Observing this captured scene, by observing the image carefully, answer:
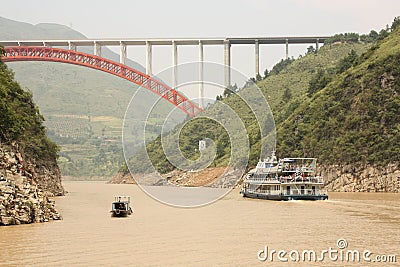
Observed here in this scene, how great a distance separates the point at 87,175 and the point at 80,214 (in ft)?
446

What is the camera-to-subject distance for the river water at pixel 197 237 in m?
28.3

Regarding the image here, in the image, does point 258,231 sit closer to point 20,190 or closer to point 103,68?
point 20,190

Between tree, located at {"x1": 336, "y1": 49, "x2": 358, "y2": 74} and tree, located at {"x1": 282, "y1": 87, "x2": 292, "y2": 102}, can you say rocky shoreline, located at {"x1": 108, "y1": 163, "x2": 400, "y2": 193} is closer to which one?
tree, located at {"x1": 336, "y1": 49, "x2": 358, "y2": 74}

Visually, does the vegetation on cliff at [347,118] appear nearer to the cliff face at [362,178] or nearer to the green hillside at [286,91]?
the green hillside at [286,91]

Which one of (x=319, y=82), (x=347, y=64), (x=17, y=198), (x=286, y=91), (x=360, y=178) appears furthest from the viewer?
(x=286, y=91)

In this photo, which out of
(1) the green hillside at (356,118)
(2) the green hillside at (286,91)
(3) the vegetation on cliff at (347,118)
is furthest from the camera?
(2) the green hillside at (286,91)

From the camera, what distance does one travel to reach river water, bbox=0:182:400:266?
28312 millimetres

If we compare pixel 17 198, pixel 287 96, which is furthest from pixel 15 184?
pixel 287 96

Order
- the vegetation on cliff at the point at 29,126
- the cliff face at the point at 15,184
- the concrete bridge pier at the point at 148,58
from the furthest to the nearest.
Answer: the concrete bridge pier at the point at 148,58 → the vegetation on cliff at the point at 29,126 → the cliff face at the point at 15,184

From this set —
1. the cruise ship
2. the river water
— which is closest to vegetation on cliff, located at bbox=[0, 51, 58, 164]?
the river water

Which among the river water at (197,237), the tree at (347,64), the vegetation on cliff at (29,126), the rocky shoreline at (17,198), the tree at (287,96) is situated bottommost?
the river water at (197,237)

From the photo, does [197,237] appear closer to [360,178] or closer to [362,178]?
[362,178]

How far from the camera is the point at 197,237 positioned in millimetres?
34906

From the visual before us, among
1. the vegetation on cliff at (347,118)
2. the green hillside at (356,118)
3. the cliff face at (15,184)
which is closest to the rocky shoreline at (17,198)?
the cliff face at (15,184)
